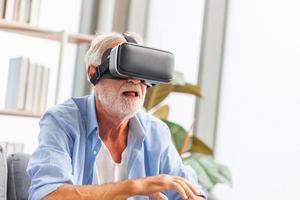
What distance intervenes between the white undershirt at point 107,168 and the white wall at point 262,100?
1.53 metres

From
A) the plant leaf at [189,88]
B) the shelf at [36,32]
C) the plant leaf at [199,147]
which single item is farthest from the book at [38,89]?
the plant leaf at [199,147]

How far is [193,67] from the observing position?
3996 mm

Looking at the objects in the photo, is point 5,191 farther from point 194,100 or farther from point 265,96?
point 194,100

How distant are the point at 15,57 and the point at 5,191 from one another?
2045 millimetres

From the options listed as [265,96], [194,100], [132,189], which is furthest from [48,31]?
[132,189]

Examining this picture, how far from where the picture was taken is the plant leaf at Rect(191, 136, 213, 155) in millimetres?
3496

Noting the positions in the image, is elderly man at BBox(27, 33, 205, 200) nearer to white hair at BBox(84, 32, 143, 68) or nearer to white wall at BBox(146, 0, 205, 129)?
white hair at BBox(84, 32, 143, 68)

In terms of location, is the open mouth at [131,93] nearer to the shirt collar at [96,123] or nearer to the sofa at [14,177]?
the shirt collar at [96,123]

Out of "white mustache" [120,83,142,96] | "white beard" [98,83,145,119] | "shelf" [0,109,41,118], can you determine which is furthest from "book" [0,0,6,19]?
"white mustache" [120,83,142,96]

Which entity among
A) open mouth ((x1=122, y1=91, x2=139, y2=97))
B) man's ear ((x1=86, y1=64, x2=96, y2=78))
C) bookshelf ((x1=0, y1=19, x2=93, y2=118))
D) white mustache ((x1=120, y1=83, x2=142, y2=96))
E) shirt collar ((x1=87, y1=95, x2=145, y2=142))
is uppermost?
bookshelf ((x1=0, y1=19, x2=93, y2=118))

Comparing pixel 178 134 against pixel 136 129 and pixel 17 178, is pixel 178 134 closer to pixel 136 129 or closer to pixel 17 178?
pixel 136 129

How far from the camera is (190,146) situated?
11.4 feet

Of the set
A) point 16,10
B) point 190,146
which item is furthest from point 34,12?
point 190,146

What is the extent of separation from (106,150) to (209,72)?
1.92 m
